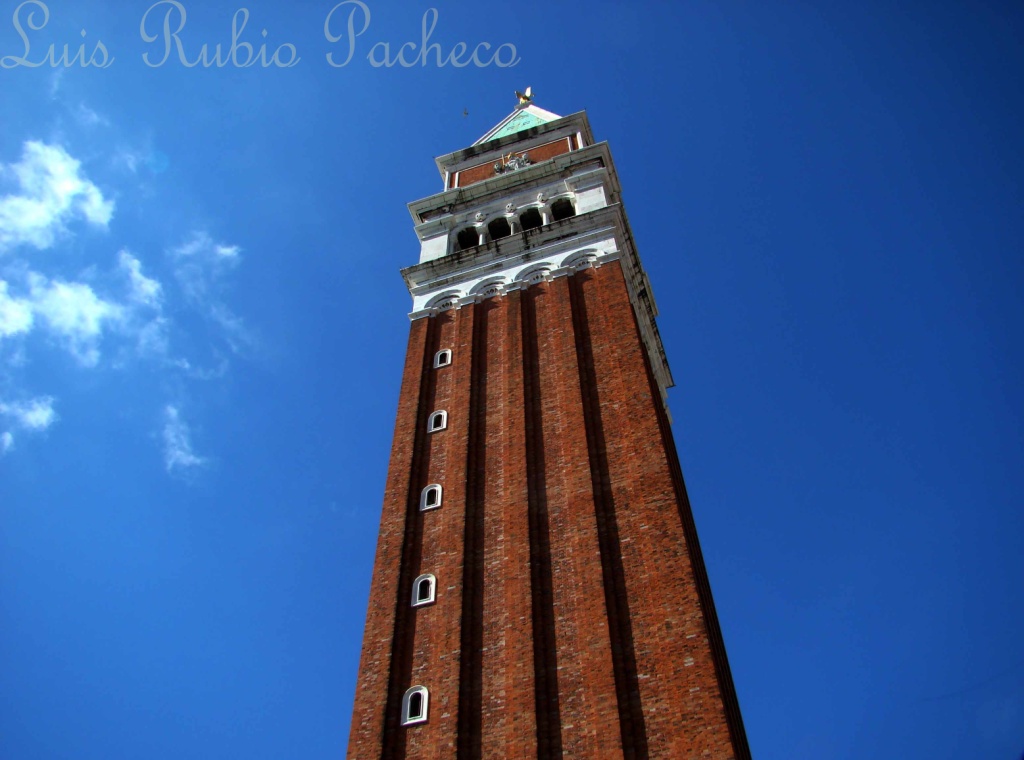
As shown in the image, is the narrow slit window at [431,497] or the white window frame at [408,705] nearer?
the white window frame at [408,705]

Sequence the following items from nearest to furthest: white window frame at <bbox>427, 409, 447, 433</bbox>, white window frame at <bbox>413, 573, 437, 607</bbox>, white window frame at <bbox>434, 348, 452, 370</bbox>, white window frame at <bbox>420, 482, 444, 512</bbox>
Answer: white window frame at <bbox>413, 573, 437, 607</bbox>
white window frame at <bbox>420, 482, 444, 512</bbox>
white window frame at <bbox>427, 409, 447, 433</bbox>
white window frame at <bbox>434, 348, 452, 370</bbox>

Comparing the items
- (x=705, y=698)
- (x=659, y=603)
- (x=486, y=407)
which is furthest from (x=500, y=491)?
(x=705, y=698)

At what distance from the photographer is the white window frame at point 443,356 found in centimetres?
2783

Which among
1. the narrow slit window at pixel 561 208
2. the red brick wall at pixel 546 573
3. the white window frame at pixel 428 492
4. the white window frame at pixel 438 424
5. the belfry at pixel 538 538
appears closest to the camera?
the red brick wall at pixel 546 573

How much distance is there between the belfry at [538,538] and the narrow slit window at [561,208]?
1418 millimetres

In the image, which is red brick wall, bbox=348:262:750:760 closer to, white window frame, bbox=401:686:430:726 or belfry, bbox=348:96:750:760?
belfry, bbox=348:96:750:760

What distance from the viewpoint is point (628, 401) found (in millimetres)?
23047

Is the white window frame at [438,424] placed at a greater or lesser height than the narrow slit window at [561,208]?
lesser

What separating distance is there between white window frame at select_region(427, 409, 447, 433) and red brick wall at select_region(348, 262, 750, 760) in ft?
0.59

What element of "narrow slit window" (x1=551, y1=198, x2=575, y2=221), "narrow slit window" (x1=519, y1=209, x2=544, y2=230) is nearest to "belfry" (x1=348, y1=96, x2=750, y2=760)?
"narrow slit window" (x1=551, y1=198, x2=575, y2=221)

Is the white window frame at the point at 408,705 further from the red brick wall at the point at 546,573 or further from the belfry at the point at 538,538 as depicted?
the red brick wall at the point at 546,573

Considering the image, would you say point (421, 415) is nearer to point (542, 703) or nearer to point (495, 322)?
point (495, 322)

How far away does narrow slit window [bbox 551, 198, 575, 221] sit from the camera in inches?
1348

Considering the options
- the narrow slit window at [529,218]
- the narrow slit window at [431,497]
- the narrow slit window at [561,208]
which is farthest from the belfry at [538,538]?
the narrow slit window at [529,218]
